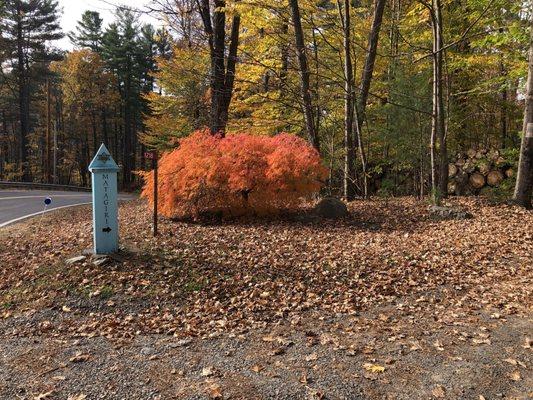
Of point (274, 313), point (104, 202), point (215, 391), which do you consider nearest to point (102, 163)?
point (104, 202)

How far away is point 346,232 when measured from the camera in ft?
29.1

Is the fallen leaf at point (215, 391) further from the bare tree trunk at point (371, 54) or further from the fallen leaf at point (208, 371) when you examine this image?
the bare tree trunk at point (371, 54)

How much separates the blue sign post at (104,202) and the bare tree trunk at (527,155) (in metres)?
9.09

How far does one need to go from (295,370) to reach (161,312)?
2.10 m

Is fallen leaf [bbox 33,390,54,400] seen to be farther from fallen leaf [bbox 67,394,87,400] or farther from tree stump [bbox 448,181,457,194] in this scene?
tree stump [bbox 448,181,457,194]

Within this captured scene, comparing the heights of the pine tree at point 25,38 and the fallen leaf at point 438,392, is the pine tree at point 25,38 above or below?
above

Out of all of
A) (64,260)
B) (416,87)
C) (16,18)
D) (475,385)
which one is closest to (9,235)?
(64,260)

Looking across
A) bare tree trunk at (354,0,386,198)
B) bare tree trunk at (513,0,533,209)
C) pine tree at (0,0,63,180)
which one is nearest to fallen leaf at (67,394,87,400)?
bare tree trunk at (354,0,386,198)

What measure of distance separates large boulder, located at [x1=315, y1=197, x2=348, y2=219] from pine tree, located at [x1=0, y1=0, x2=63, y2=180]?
26525mm

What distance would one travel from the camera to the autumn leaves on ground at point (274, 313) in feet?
12.0

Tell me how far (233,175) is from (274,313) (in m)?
4.55

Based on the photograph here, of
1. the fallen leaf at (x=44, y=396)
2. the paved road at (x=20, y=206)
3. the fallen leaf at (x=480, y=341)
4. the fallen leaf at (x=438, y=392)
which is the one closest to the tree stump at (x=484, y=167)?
the fallen leaf at (x=480, y=341)

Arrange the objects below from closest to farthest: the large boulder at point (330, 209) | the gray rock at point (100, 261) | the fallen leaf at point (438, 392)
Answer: the fallen leaf at point (438, 392) < the gray rock at point (100, 261) < the large boulder at point (330, 209)

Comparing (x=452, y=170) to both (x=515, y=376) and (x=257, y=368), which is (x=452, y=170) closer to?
(x=515, y=376)
